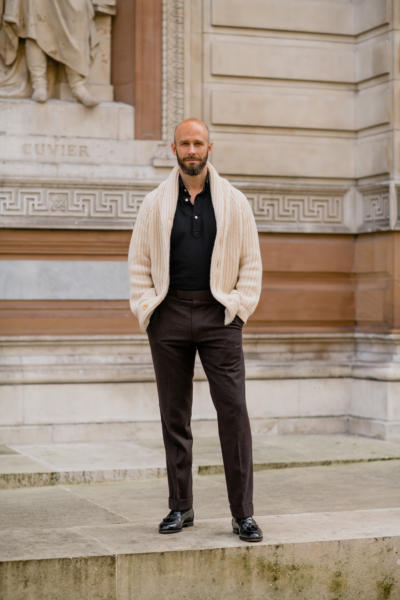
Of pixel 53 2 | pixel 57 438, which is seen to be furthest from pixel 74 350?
pixel 53 2

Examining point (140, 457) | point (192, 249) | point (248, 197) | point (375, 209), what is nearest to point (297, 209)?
point (248, 197)

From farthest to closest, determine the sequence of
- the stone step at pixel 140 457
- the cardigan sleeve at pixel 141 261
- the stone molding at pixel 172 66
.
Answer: the stone molding at pixel 172 66
the stone step at pixel 140 457
the cardigan sleeve at pixel 141 261

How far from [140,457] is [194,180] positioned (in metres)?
3.36

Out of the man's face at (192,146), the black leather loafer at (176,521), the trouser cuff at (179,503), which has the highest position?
the man's face at (192,146)

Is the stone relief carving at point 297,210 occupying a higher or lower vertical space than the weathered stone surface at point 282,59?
lower

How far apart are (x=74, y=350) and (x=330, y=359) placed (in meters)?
2.46

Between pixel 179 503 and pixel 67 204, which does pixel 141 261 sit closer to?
pixel 179 503

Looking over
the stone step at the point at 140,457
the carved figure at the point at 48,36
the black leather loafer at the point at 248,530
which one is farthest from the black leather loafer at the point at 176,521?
the carved figure at the point at 48,36

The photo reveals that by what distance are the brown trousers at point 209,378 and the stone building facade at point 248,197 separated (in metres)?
3.81

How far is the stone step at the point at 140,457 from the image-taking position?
769 cm

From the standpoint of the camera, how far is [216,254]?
545 centimetres

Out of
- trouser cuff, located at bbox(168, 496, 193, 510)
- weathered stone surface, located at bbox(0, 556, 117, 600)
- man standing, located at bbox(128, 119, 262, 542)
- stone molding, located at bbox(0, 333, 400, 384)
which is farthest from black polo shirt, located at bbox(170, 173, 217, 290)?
stone molding, located at bbox(0, 333, 400, 384)

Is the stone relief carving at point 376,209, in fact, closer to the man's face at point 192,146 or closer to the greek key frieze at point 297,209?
the greek key frieze at point 297,209

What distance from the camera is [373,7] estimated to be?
397 inches
